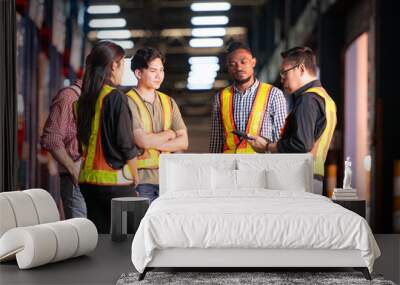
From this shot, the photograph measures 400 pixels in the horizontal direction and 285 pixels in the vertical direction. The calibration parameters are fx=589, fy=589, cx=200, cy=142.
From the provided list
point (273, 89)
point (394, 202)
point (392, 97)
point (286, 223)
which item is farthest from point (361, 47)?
point (286, 223)

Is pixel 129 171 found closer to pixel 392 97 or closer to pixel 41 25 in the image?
pixel 41 25

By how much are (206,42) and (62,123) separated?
5.95ft

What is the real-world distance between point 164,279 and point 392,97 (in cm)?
330

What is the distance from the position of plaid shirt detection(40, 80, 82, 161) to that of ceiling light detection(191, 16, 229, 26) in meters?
1.45

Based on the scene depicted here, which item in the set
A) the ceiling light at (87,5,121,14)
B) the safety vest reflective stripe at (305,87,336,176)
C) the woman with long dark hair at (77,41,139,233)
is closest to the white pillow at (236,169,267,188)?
the safety vest reflective stripe at (305,87,336,176)

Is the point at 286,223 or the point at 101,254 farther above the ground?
the point at 286,223

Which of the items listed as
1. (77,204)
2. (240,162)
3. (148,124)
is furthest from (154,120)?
A: (77,204)

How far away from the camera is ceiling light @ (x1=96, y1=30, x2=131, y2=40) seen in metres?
6.34

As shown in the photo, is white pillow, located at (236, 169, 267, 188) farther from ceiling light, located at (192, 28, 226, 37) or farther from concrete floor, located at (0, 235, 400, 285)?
ceiling light, located at (192, 28, 226, 37)

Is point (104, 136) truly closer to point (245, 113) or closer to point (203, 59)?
point (203, 59)

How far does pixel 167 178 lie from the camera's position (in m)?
5.86

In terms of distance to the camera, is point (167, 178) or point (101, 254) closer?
point (101, 254)

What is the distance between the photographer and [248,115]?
6246 mm

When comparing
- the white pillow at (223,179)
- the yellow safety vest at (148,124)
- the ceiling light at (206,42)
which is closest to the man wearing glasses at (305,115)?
the ceiling light at (206,42)
